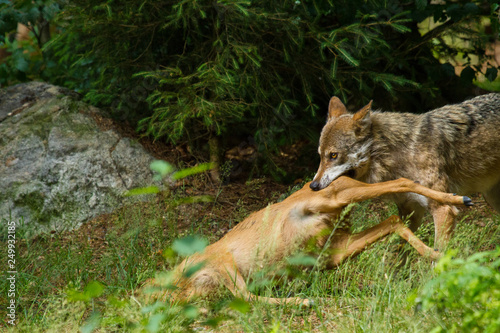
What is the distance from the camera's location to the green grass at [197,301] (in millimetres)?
3391

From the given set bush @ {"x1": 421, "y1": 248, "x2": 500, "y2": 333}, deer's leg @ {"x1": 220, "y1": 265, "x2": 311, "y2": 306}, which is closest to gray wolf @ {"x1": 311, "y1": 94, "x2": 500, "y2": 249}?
deer's leg @ {"x1": 220, "y1": 265, "x2": 311, "y2": 306}

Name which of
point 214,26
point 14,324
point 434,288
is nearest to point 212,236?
point 14,324

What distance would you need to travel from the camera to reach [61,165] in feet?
23.1

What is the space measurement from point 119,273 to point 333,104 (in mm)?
2934

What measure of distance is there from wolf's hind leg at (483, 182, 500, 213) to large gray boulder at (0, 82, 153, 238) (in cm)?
439

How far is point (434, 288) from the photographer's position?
9.64 ft

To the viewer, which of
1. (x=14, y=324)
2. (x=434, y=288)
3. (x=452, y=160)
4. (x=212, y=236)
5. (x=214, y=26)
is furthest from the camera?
(x=214, y=26)

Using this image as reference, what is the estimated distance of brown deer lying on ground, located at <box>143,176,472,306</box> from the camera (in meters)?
4.33

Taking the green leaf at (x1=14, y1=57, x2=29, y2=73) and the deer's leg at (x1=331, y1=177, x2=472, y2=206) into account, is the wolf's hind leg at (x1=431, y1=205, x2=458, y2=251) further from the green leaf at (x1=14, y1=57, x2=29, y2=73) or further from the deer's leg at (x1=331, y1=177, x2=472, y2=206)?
the green leaf at (x1=14, y1=57, x2=29, y2=73)

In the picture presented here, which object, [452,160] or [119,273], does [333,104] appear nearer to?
[452,160]

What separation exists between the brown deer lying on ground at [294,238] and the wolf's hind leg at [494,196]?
93.8 inches

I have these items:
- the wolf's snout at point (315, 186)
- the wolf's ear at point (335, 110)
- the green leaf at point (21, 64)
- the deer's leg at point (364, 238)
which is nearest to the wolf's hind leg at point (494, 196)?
the wolf's ear at point (335, 110)

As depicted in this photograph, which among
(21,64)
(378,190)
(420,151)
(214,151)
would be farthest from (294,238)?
(21,64)

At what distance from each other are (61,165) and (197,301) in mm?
3797
